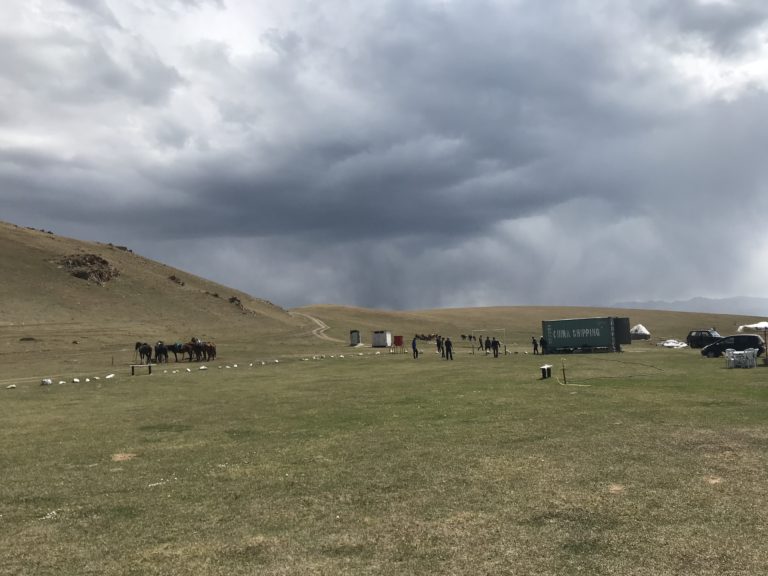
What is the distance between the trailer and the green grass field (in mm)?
41800

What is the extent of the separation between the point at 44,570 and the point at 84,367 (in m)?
45.4

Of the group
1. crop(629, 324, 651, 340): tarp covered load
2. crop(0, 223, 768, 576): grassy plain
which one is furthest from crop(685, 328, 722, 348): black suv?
crop(0, 223, 768, 576): grassy plain

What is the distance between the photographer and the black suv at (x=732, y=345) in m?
47.8

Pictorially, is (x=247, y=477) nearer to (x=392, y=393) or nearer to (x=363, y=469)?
(x=363, y=469)

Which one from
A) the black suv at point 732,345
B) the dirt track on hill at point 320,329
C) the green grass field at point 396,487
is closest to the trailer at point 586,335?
the black suv at point 732,345

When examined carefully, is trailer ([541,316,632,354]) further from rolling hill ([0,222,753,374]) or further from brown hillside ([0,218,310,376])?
brown hillside ([0,218,310,376])

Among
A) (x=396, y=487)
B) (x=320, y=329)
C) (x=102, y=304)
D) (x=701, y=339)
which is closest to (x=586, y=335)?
(x=701, y=339)

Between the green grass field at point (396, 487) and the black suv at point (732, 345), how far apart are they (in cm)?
2879

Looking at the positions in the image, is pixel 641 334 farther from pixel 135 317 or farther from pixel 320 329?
pixel 135 317

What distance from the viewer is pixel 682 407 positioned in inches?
749

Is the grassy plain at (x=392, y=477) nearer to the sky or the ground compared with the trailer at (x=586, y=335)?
nearer to the ground

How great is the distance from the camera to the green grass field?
7.75m

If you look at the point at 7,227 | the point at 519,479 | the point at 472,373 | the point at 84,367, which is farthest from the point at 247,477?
the point at 7,227

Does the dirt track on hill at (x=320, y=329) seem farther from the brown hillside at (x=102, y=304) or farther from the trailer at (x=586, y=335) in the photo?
the trailer at (x=586, y=335)
